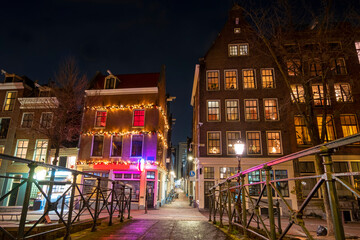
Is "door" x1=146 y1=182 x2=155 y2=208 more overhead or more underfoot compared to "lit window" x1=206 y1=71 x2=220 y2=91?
more underfoot

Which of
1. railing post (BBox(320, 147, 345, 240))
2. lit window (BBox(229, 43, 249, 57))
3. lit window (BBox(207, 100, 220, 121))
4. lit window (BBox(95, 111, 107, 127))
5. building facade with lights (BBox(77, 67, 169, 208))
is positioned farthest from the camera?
lit window (BBox(95, 111, 107, 127))

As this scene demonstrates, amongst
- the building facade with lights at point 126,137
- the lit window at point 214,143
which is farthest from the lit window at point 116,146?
the lit window at point 214,143

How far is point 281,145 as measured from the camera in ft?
61.6

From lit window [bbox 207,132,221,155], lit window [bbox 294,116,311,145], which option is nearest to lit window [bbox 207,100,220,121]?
lit window [bbox 207,132,221,155]

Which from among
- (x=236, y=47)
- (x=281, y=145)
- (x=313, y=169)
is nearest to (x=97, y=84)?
(x=236, y=47)

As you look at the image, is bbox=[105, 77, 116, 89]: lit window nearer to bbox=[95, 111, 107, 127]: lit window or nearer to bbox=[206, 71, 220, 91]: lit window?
bbox=[95, 111, 107, 127]: lit window

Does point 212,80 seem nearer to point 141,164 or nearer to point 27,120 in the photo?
point 141,164

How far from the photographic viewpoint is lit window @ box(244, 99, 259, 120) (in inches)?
774

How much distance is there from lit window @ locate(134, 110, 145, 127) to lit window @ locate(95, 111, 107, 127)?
10.8ft

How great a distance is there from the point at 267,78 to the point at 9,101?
1076 inches

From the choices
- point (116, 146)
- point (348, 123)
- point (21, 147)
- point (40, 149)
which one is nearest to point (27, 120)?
point (21, 147)

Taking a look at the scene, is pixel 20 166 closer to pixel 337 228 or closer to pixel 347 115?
pixel 337 228

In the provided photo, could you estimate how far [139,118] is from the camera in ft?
69.0

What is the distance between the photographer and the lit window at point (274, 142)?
1875cm
